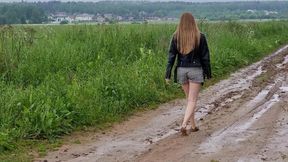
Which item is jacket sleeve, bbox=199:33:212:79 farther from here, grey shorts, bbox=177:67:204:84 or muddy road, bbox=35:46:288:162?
muddy road, bbox=35:46:288:162

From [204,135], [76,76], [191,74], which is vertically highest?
[191,74]

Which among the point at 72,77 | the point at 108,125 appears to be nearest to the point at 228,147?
the point at 108,125

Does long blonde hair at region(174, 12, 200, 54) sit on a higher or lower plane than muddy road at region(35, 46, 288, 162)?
higher

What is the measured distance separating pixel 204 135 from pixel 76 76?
14.0 ft

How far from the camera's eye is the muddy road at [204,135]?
7852mm

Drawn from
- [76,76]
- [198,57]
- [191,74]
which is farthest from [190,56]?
[76,76]

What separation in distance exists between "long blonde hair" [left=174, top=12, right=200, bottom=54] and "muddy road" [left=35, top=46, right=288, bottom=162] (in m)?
1.48

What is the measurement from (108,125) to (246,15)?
6927 centimetres

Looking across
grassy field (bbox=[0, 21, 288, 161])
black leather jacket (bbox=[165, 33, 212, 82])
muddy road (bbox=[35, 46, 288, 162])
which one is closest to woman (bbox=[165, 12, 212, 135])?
black leather jacket (bbox=[165, 33, 212, 82])

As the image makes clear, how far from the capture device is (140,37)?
18.1 meters

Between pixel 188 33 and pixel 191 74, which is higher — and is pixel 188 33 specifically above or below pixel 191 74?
above

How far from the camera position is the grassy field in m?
9.25

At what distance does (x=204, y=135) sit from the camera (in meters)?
9.05

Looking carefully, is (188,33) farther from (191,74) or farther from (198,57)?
(191,74)
